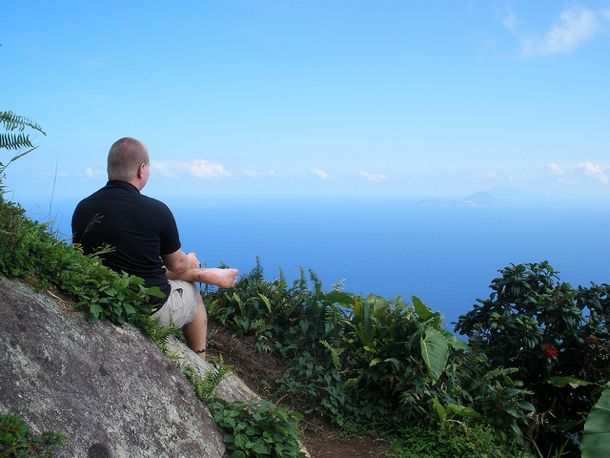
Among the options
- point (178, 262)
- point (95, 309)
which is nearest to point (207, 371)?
point (178, 262)

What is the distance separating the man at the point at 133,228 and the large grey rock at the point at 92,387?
795 millimetres

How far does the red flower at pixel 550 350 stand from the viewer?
7.31 meters

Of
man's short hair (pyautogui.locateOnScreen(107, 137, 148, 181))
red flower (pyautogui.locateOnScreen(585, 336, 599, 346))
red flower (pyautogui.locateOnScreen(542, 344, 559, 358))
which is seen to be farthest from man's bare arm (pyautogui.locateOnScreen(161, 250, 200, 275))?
red flower (pyautogui.locateOnScreen(585, 336, 599, 346))

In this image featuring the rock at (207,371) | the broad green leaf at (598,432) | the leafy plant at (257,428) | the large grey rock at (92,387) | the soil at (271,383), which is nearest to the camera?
the large grey rock at (92,387)

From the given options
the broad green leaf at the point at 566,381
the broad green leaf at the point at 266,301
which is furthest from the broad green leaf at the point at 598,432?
the broad green leaf at the point at 266,301

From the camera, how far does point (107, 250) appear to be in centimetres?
470

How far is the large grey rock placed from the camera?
11.6 feet

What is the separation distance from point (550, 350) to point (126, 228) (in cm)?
555

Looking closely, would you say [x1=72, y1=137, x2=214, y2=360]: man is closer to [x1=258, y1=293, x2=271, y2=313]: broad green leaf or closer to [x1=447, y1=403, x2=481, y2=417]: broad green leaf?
[x1=258, y1=293, x2=271, y2=313]: broad green leaf

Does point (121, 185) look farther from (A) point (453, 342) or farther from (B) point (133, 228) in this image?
(A) point (453, 342)

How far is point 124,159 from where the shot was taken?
523 cm

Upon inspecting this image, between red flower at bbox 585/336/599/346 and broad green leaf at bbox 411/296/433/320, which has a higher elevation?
broad green leaf at bbox 411/296/433/320

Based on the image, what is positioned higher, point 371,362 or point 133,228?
point 133,228

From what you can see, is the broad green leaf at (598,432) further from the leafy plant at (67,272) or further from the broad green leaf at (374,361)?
the leafy plant at (67,272)
